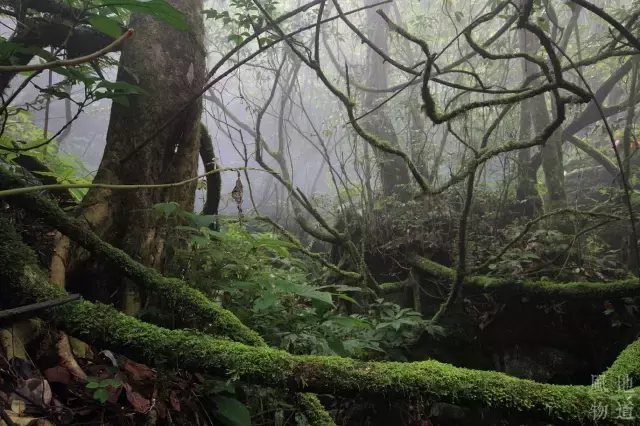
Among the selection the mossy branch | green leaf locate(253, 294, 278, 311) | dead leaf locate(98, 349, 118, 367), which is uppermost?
green leaf locate(253, 294, 278, 311)

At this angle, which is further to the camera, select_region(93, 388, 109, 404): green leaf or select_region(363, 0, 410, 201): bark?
select_region(363, 0, 410, 201): bark

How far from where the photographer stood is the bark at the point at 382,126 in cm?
715

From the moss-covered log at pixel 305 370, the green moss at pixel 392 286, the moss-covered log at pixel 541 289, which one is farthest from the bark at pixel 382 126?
the moss-covered log at pixel 305 370

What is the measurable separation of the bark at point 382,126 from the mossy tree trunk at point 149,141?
9.87 feet

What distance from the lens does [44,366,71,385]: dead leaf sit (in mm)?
1447

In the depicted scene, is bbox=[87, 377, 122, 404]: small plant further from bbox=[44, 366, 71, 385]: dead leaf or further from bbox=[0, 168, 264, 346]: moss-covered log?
bbox=[0, 168, 264, 346]: moss-covered log

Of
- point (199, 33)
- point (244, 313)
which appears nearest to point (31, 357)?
point (244, 313)

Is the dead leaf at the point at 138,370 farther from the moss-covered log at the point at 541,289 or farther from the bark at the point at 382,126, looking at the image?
the bark at the point at 382,126

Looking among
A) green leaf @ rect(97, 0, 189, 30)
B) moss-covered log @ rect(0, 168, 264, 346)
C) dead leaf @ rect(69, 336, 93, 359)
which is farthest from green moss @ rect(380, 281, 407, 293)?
green leaf @ rect(97, 0, 189, 30)

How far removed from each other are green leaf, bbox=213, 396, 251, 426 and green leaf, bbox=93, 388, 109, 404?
1.61 ft

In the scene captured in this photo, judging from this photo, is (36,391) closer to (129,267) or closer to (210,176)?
(129,267)

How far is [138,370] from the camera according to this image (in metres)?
1.61

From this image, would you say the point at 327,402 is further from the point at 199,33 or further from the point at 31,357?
the point at 199,33

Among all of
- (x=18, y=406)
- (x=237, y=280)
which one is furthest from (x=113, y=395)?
(x=237, y=280)
